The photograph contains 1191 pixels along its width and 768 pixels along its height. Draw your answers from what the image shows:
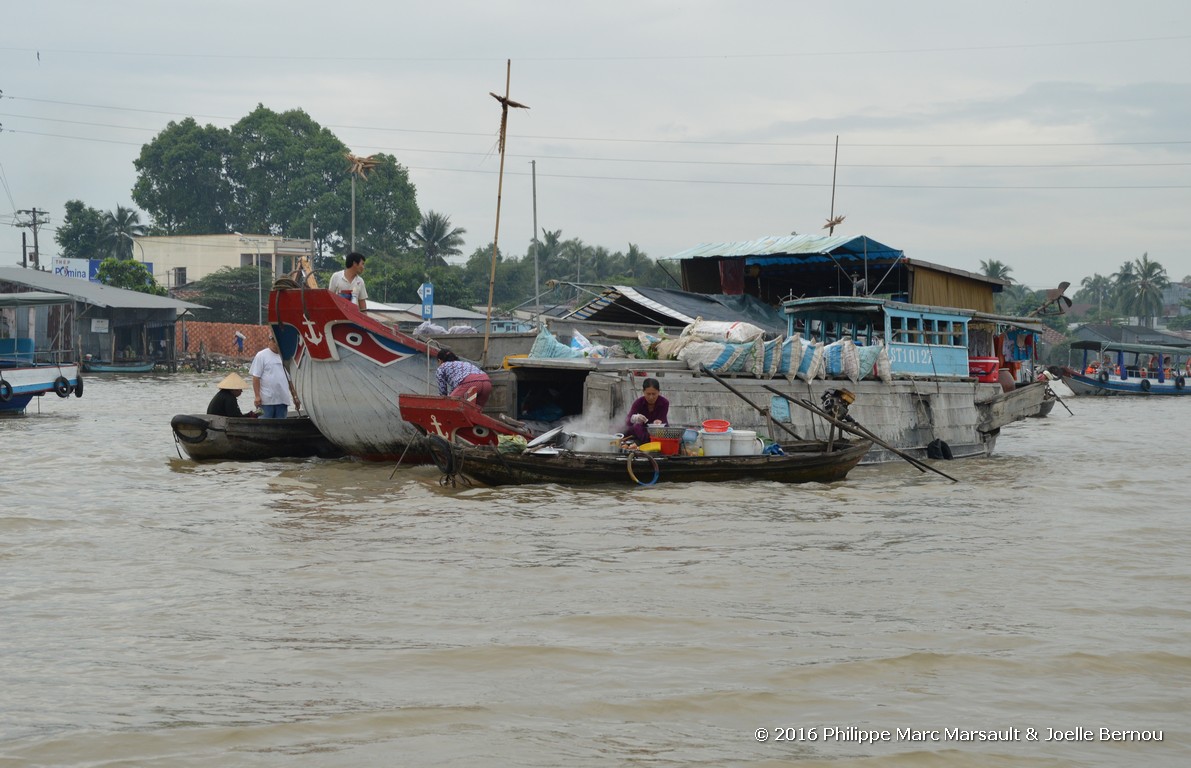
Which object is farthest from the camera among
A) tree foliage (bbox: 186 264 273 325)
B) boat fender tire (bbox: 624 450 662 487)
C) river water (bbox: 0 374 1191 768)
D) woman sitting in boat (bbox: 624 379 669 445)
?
tree foliage (bbox: 186 264 273 325)

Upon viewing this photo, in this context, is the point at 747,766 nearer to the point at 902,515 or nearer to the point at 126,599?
the point at 126,599

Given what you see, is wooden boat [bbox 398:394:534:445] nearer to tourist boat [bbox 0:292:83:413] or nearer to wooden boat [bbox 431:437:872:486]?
wooden boat [bbox 431:437:872:486]

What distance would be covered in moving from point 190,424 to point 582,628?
29.0 feet

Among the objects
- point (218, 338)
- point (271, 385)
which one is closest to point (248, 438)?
point (271, 385)

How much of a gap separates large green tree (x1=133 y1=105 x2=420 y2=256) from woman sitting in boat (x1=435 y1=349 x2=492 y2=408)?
52.5 meters

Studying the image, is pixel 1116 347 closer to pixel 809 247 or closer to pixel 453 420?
pixel 809 247

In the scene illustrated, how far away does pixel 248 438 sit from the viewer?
14070 mm

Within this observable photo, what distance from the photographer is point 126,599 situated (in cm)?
685

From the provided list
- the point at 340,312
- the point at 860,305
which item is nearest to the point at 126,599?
the point at 340,312

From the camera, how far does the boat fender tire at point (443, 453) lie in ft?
37.6

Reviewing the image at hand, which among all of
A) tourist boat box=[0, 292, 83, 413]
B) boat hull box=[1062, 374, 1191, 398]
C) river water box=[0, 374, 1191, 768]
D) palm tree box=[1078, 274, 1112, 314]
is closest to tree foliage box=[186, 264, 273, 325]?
tourist boat box=[0, 292, 83, 413]

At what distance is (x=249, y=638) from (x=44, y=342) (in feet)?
114

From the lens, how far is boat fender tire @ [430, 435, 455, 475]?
37.6 ft

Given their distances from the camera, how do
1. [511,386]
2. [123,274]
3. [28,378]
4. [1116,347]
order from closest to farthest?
1. [511,386]
2. [28,378]
3. [1116,347]
4. [123,274]
